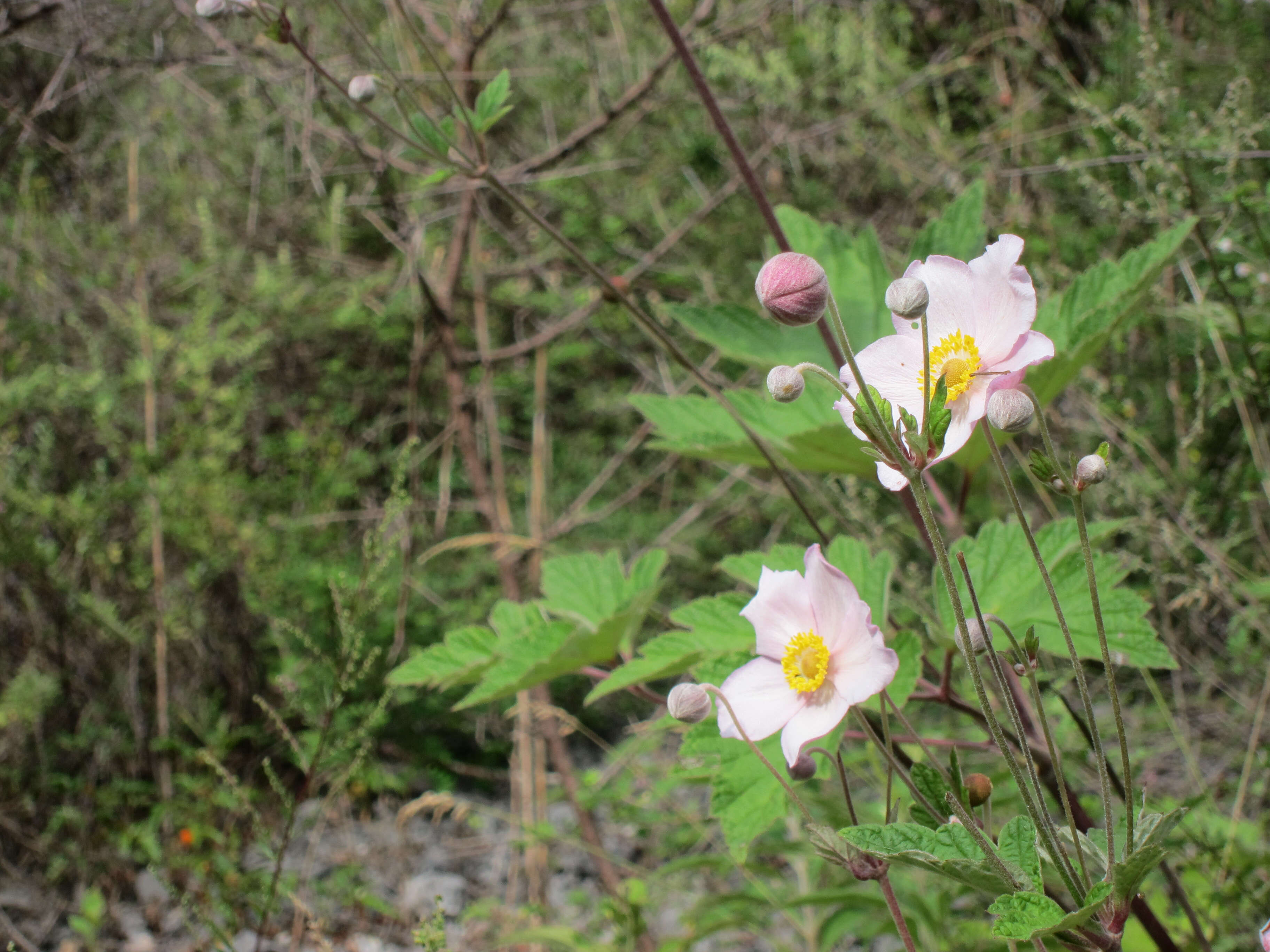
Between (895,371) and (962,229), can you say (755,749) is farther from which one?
(962,229)

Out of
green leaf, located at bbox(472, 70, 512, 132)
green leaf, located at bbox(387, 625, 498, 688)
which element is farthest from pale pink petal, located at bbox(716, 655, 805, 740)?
green leaf, located at bbox(472, 70, 512, 132)

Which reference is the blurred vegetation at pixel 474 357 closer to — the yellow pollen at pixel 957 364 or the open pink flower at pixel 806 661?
the open pink flower at pixel 806 661

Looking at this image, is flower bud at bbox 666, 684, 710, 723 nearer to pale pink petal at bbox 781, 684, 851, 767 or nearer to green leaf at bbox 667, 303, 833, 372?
pale pink petal at bbox 781, 684, 851, 767

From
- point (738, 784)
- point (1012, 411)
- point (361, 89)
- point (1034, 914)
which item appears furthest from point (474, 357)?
point (1034, 914)

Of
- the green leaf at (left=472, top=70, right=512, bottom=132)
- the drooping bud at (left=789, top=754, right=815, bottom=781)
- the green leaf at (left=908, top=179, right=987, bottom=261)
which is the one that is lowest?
the drooping bud at (left=789, top=754, right=815, bottom=781)

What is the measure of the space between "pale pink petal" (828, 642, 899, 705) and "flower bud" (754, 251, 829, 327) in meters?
0.23

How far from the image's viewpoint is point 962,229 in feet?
3.50

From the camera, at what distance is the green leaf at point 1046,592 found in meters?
0.87

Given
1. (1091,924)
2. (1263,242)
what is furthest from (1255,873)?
(1091,924)

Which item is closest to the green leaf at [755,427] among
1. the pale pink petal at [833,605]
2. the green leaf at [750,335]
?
the green leaf at [750,335]

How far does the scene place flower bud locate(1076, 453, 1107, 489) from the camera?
604mm

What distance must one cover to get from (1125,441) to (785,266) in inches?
57.0

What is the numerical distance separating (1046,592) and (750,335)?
441 mm

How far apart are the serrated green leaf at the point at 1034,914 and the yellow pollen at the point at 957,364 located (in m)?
0.33
